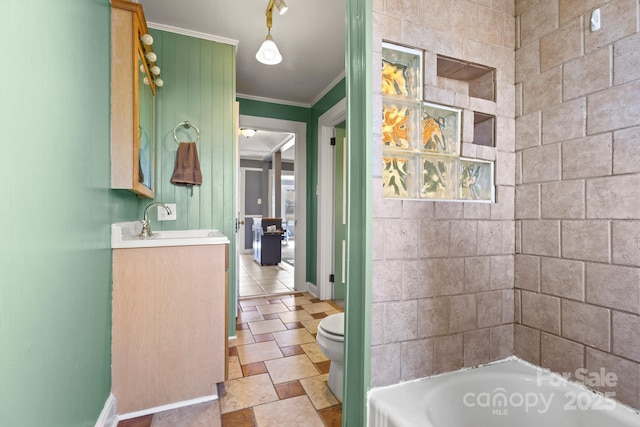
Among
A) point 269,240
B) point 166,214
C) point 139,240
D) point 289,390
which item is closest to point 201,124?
point 166,214

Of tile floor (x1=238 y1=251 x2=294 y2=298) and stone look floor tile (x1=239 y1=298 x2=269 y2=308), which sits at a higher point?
tile floor (x1=238 y1=251 x2=294 y2=298)

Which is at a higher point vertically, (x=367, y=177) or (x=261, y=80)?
(x=261, y=80)

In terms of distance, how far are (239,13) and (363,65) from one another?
1.62 metres

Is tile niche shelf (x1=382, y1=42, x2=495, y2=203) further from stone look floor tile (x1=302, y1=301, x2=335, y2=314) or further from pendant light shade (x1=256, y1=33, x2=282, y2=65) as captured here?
stone look floor tile (x1=302, y1=301, x2=335, y2=314)

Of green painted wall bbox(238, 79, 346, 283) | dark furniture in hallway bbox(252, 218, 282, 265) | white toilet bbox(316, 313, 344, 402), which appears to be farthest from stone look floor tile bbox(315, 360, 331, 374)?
dark furniture in hallway bbox(252, 218, 282, 265)

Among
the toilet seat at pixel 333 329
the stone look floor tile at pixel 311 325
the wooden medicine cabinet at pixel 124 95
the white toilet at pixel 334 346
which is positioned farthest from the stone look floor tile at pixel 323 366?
the wooden medicine cabinet at pixel 124 95

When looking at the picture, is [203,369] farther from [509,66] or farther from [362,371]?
[509,66]

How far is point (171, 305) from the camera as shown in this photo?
1581 millimetres

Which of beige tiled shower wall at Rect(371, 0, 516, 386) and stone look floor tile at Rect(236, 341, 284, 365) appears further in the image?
stone look floor tile at Rect(236, 341, 284, 365)

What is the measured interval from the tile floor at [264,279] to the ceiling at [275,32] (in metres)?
2.28

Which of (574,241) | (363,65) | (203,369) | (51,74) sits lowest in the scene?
(203,369)

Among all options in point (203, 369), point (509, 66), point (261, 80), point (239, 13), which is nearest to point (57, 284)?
point (203, 369)

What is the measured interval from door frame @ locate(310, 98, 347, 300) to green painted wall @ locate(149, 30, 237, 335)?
4.21 feet

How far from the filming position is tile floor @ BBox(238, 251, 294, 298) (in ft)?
13.0
